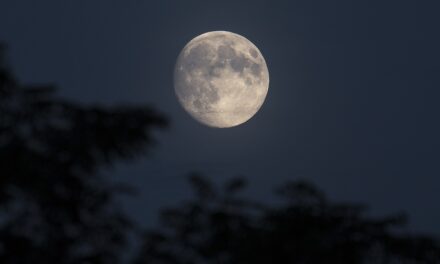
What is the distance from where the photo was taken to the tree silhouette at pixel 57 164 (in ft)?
42.2

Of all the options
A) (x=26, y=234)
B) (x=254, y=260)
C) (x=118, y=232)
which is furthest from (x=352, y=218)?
(x=26, y=234)

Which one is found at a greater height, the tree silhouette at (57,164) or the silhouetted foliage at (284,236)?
the silhouetted foliage at (284,236)

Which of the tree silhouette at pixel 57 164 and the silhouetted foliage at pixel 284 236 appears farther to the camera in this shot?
the silhouetted foliage at pixel 284 236

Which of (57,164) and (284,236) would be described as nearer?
(57,164)

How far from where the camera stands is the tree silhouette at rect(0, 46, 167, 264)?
12.9 meters

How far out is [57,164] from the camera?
13.3m

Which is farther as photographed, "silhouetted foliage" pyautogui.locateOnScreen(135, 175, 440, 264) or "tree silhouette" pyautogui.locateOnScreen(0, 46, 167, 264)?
"silhouetted foliage" pyautogui.locateOnScreen(135, 175, 440, 264)

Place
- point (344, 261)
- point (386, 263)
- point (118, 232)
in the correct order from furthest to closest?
point (386, 263) → point (344, 261) → point (118, 232)

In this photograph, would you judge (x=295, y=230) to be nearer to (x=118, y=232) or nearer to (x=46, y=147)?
(x=118, y=232)

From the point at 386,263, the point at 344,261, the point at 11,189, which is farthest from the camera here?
the point at 386,263

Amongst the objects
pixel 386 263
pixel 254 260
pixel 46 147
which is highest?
pixel 386 263

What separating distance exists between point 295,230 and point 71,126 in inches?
520

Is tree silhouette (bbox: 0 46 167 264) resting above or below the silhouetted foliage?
below

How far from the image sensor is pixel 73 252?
13375 millimetres
